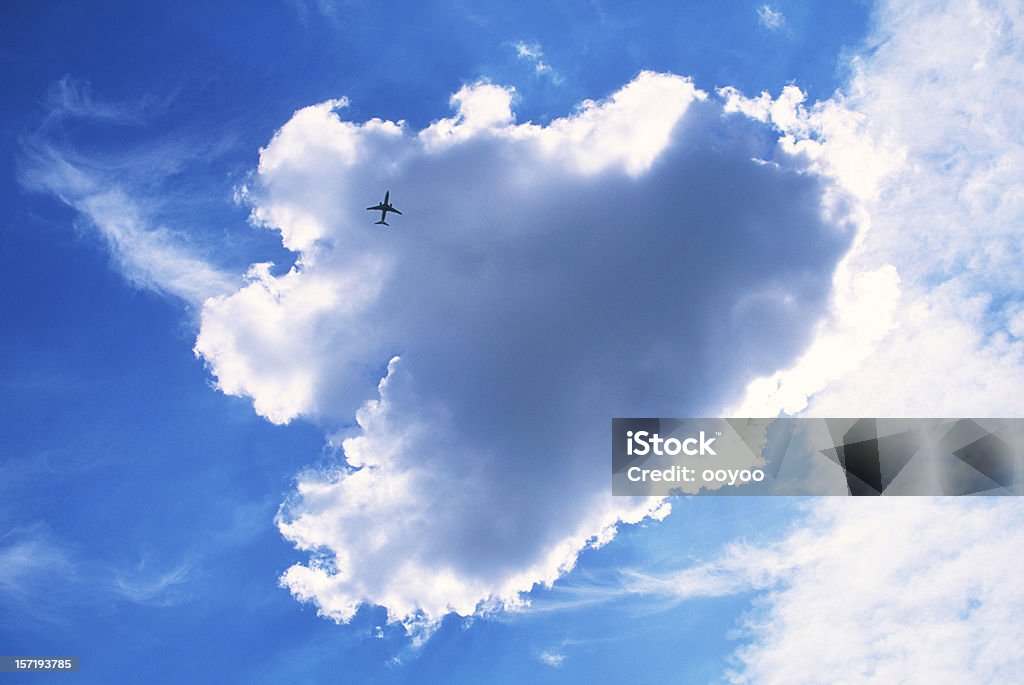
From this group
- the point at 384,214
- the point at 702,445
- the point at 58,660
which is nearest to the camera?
the point at 702,445

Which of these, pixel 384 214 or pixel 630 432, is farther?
pixel 384 214

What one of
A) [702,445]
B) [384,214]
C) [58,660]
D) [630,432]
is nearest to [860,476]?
[702,445]

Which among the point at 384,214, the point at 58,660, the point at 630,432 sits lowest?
the point at 58,660

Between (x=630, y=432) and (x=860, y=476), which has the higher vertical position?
(x=630, y=432)

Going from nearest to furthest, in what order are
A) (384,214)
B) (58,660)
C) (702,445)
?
1. (702,445)
2. (58,660)
3. (384,214)

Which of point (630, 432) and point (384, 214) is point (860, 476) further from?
point (384, 214)

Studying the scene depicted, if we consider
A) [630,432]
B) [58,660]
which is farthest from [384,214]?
[58,660]

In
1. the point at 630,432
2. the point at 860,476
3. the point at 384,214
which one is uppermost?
the point at 384,214

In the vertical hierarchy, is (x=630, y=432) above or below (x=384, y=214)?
below

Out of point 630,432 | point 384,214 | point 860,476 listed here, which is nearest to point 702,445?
point 630,432
